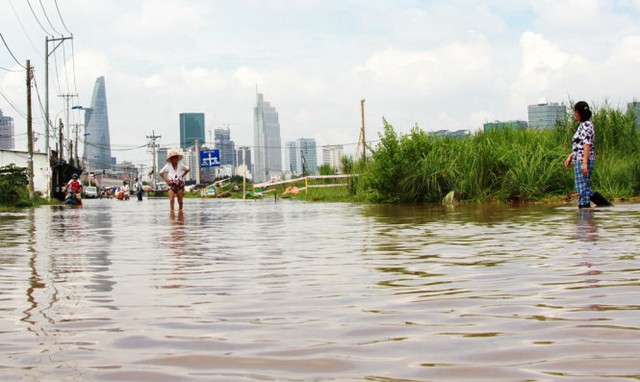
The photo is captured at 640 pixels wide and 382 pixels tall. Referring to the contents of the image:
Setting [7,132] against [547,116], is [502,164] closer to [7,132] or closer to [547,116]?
[547,116]

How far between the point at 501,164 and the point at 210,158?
A: 73485mm

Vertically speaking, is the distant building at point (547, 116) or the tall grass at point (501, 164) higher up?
the distant building at point (547, 116)

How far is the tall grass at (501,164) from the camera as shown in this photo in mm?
17125

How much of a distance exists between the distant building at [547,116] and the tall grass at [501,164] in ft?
0.68

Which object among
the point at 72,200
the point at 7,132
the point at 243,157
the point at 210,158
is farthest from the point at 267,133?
the point at 72,200

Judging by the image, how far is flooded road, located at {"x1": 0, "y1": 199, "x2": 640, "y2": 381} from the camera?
8.18ft

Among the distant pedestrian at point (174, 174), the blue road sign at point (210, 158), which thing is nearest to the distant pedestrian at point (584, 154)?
the distant pedestrian at point (174, 174)

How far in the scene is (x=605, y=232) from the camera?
7.63 m

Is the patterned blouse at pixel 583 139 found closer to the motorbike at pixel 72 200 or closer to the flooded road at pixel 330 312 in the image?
the flooded road at pixel 330 312

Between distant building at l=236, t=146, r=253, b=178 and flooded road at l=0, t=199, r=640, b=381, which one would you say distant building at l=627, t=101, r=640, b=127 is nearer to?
flooded road at l=0, t=199, r=640, b=381

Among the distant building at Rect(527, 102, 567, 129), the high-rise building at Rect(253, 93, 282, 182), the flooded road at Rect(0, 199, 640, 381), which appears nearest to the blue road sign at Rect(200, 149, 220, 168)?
the high-rise building at Rect(253, 93, 282, 182)

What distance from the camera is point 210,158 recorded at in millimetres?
89625

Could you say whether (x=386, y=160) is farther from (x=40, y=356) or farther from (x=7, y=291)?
(x=40, y=356)

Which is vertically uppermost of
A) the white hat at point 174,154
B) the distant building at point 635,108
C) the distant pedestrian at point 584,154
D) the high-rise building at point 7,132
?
the high-rise building at point 7,132
